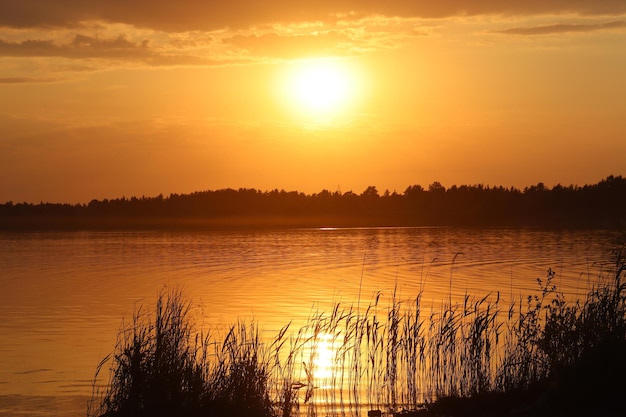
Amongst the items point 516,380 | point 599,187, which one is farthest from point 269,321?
point 599,187

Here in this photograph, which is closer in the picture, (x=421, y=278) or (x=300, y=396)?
(x=300, y=396)

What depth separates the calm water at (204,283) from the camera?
15703 mm

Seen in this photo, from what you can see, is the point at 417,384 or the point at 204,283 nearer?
the point at 417,384

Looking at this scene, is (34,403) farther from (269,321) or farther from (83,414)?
(269,321)

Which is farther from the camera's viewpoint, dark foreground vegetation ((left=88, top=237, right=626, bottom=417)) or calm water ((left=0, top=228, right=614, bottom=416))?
calm water ((left=0, top=228, right=614, bottom=416))

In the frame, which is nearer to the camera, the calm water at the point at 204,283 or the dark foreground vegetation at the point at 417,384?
the dark foreground vegetation at the point at 417,384

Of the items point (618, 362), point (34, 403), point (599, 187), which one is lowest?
point (34, 403)

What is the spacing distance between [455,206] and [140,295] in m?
83.0

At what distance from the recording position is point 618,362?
10398 mm

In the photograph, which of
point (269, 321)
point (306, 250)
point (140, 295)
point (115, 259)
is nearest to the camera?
point (269, 321)

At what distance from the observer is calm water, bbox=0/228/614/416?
15.7m

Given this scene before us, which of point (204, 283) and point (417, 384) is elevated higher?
point (204, 283)

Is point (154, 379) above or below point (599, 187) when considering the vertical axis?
below

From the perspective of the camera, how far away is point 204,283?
102ft
